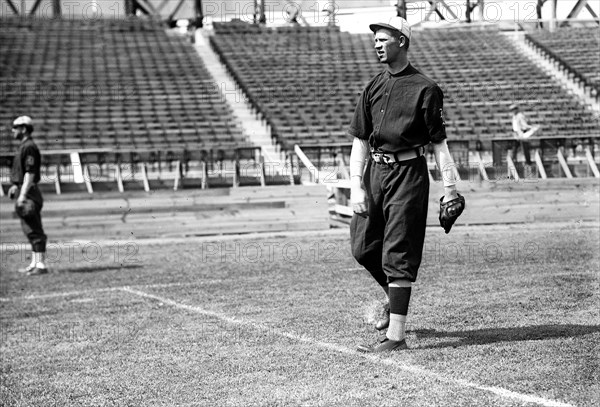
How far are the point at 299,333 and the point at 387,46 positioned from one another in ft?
6.91

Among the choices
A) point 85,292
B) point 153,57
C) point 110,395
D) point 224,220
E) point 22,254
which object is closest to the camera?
point 110,395

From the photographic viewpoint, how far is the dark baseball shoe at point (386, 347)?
6.17 m

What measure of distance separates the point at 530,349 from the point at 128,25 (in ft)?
109

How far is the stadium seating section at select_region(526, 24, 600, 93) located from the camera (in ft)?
93.2

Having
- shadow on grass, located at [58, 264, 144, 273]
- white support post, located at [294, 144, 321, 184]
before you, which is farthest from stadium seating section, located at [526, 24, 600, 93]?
shadow on grass, located at [58, 264, 144, 273]

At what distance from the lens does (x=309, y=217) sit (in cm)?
1803

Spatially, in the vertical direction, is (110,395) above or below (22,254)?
above

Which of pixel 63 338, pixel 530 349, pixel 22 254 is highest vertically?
pixel 530 349

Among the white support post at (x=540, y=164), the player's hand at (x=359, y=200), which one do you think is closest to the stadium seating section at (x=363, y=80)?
the white support post at (x=540, y=164)

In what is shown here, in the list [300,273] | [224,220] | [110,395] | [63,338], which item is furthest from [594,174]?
[110,395]

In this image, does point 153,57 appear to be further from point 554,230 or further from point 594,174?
point 554,230

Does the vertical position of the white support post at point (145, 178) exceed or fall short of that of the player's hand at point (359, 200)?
Answer: it falls short

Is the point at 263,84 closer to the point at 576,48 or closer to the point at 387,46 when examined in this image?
the point at 576,48

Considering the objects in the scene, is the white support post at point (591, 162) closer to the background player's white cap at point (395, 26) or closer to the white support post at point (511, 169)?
the white support post at point (511, 169)
